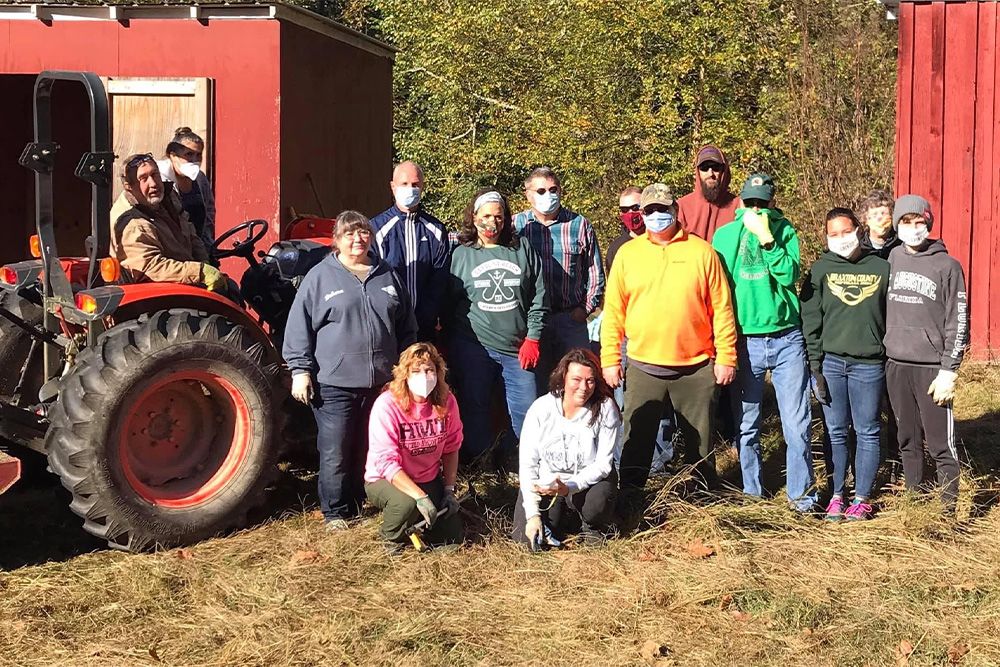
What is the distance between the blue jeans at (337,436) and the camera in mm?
5758

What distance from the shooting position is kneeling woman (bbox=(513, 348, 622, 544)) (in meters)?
5.46

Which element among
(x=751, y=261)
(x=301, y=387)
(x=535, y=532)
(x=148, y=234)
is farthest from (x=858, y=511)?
(x=148, y=234)

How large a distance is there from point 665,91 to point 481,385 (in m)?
8.67

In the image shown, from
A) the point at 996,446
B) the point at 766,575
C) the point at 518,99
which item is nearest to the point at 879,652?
the point at 766,575

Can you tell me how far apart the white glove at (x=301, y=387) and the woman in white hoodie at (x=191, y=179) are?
3.63ft

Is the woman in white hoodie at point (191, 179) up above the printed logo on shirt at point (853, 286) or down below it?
above

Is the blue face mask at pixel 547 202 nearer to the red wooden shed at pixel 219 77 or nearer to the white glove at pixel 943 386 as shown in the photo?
the white glove at pixel 943 386

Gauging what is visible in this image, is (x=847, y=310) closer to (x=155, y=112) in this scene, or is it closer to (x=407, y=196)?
(x=407, y=196)

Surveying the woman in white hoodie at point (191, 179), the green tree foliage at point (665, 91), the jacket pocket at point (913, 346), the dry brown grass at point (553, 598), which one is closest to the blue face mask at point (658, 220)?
the jacket pocket at point (913, 346)

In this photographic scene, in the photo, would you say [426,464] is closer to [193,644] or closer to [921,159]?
[193,644]

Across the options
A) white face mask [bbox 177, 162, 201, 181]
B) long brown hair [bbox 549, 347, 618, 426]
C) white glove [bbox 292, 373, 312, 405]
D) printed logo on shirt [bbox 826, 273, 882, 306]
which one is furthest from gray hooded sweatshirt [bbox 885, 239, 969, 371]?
white face mask [bbox 177, 162, 201, 181]

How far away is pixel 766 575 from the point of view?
16.4 feet

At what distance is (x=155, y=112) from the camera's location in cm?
925

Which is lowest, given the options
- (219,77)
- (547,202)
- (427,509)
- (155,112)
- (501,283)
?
(427,509)
